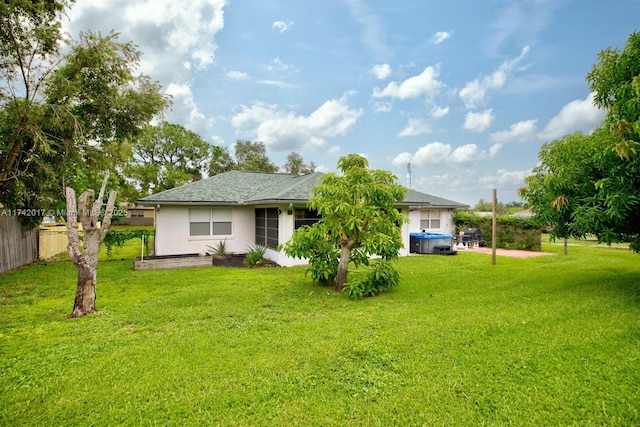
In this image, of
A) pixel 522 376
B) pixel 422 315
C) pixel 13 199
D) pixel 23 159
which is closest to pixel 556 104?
pixel 422 315

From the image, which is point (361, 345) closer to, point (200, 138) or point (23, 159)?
point (23, 159)

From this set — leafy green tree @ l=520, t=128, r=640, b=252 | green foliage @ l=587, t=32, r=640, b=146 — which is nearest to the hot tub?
leafy green tree @ l=520, t=128, r=640, b=252

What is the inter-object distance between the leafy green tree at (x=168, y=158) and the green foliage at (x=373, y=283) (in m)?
28.5

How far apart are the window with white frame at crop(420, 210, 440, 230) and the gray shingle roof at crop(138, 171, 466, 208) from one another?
0.80 metres

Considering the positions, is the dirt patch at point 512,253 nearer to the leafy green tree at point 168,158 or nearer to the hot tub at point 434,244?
the hot tub at point 434,244

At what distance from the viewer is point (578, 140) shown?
7133 mm

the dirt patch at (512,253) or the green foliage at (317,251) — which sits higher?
the green foliage at (317,251)

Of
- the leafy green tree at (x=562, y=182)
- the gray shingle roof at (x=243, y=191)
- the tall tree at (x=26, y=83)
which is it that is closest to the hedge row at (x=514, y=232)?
→ the gray shingle roof at (x=243, y=191)

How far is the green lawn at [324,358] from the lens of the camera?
290 centimetres

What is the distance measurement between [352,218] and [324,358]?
3.41 metres

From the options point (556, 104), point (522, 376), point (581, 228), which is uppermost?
point (556, 104)

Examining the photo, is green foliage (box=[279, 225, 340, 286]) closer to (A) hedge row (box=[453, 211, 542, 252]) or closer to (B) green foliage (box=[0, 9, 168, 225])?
(B) green foliage (box=[0, 9, 168, 225])

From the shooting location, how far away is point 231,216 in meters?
13.7

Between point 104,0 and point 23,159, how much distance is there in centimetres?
589
